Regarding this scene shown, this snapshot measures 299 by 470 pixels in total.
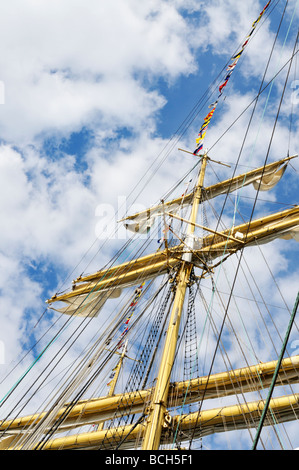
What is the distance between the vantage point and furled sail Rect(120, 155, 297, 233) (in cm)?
1277

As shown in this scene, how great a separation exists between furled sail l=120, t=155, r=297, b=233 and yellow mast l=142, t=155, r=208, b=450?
272 cm

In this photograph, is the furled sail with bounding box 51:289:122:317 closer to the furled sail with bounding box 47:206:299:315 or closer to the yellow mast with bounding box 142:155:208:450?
the furled sail with bounding box 47:206:299:315

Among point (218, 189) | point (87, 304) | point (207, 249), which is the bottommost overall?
point (207, 249)

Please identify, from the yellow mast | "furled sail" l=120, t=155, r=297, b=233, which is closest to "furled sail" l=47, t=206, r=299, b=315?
the yellow mast

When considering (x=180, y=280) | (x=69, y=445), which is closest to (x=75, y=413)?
(x=69, y=445)

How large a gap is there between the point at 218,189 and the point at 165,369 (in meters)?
7.85

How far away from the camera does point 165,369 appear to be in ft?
24.4

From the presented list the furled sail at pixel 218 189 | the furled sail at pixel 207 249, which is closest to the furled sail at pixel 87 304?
the furled sail at pixel 207 249

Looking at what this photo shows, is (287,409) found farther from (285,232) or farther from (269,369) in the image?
(285,232)

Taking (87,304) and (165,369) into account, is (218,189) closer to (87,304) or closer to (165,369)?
(87,304)

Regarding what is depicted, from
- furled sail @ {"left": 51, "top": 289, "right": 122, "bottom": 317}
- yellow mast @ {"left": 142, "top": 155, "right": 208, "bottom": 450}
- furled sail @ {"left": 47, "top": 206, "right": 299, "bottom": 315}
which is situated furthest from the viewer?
furled sail @ {"left": 51, "top": 289, "right": 122, "bottom": 317}

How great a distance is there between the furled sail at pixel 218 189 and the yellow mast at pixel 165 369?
2.72 m

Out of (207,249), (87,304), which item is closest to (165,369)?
(207,249)
